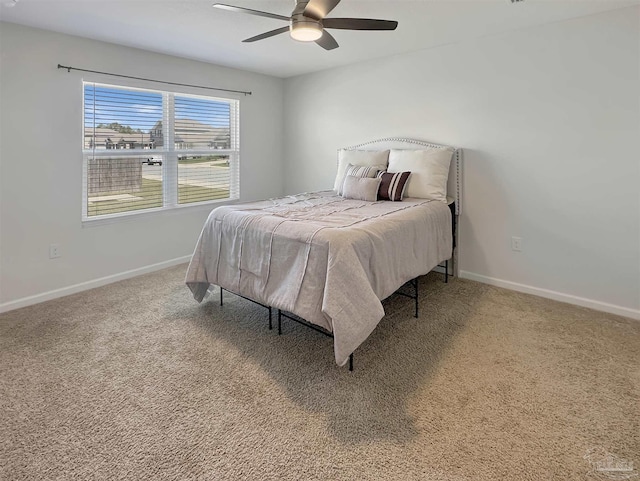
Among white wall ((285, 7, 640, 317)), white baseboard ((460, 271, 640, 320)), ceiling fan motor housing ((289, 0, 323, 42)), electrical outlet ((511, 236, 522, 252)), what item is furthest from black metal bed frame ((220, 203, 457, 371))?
ceiling fan motor housing ((289, 0, 323, 42))

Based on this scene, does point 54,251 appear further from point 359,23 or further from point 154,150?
point 359,23

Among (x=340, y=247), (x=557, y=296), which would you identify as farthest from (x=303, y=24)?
(x=557, y=296)

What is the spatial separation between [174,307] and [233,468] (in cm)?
187

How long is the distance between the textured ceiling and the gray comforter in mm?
1463

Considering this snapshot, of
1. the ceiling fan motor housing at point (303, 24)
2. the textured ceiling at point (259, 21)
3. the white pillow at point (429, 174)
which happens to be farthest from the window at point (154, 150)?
the white pillow at point (429, 174)

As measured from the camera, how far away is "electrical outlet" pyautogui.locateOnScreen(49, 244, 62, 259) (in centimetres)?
331

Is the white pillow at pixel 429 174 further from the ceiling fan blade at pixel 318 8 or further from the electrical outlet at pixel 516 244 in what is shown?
the ceiling fan blade at pixel 318 8

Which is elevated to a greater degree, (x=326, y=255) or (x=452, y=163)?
(x=452, y=163)

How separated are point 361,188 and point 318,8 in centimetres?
169

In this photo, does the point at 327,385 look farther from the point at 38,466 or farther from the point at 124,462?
the point at 38,466

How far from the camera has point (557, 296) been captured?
3252 millimetres

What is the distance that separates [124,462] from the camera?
1.52 metres

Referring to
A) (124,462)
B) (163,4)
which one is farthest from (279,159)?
(124,462)

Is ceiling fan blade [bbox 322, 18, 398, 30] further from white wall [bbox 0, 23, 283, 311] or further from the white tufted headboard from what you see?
white wall [bbox 0, 23, 283, 311]
